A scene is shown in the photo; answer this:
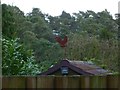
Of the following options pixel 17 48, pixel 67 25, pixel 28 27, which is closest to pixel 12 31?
pixel 17 48

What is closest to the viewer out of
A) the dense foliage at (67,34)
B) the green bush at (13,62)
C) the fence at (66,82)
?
the fence at (66,82)

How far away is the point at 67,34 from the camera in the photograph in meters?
14.5

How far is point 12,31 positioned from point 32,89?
827cm

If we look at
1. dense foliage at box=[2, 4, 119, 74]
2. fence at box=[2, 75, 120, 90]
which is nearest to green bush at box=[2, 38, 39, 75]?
dense foliage at box=[2, 4, 119, 74]

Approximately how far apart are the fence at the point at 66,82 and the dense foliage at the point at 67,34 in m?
1.34

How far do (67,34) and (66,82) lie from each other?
523 inches

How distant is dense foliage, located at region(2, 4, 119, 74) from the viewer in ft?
28.2

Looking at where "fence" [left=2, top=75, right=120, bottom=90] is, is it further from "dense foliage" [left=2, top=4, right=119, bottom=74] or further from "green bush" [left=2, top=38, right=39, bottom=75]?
"green bush" [left=2, top=38, right=39, bottom=75]

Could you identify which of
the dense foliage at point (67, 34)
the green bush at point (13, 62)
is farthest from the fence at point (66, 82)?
the green bush at point (13, 62)

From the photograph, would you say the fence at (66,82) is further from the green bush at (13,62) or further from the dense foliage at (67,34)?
the green bush at (13,62)

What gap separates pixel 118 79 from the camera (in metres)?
1.22

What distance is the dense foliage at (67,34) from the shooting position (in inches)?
339

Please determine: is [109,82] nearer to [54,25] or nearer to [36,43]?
[36,43]

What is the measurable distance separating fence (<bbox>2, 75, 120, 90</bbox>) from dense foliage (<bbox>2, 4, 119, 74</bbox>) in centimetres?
134
